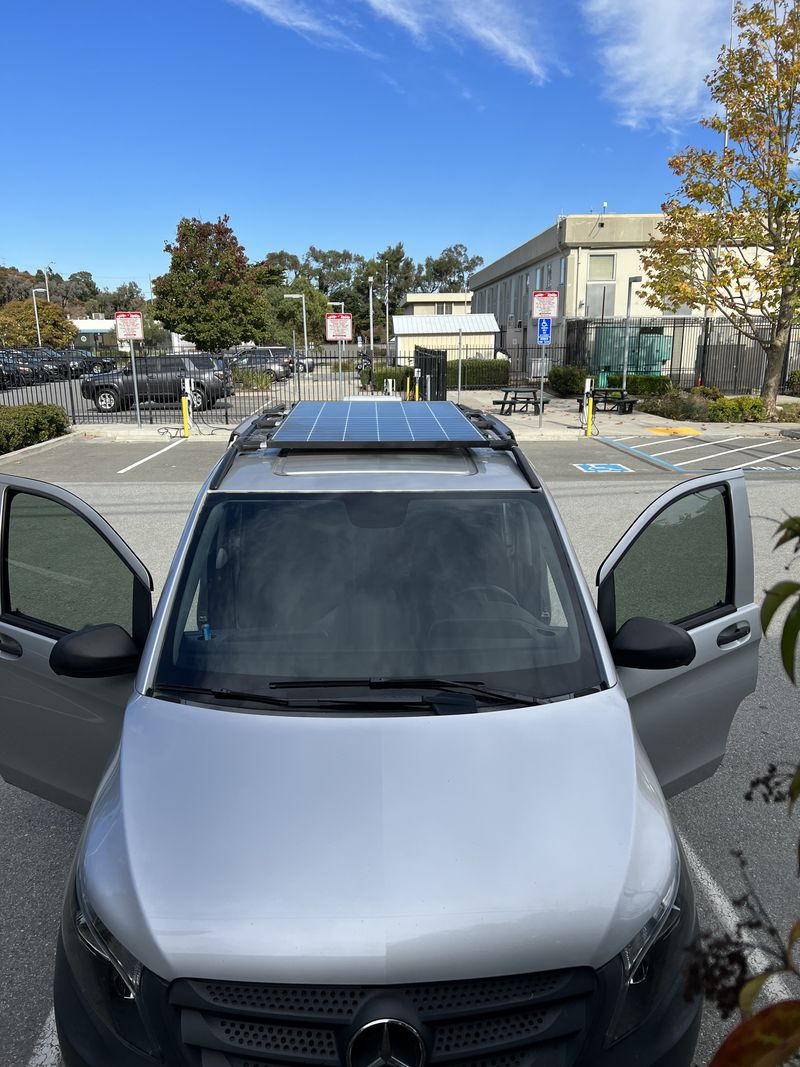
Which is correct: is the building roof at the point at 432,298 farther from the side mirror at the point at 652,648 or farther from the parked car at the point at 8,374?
the side mirror at the point at 652,648

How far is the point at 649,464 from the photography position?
50.2ft

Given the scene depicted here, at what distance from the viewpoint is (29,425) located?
1702 cm

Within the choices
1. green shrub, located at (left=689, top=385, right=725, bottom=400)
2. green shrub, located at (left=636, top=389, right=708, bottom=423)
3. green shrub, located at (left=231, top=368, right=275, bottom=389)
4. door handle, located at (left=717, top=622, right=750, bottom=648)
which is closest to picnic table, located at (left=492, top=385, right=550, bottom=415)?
green shrub, located at (left=636, top=389, right=708, bottom=423)

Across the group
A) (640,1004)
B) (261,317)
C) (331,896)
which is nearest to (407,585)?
(331,896)

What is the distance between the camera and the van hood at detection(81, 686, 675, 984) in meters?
1.82

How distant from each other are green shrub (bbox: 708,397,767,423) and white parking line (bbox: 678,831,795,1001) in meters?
19.6

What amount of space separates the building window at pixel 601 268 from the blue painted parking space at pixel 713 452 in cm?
1710

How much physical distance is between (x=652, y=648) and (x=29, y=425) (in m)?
16.7

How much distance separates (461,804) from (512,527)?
1.31 m

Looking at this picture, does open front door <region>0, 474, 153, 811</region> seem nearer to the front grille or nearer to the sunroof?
the sunroof

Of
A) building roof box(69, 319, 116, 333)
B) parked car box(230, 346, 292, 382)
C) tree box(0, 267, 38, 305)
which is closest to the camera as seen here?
parked car box(230, 346, 292, 382)

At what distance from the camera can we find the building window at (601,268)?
34.4 meters

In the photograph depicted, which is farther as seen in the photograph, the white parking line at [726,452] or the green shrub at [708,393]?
the green shrub at [708,393]

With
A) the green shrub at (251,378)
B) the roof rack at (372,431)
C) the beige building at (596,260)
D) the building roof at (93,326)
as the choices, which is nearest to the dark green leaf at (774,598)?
the roof rack at (372,431)
